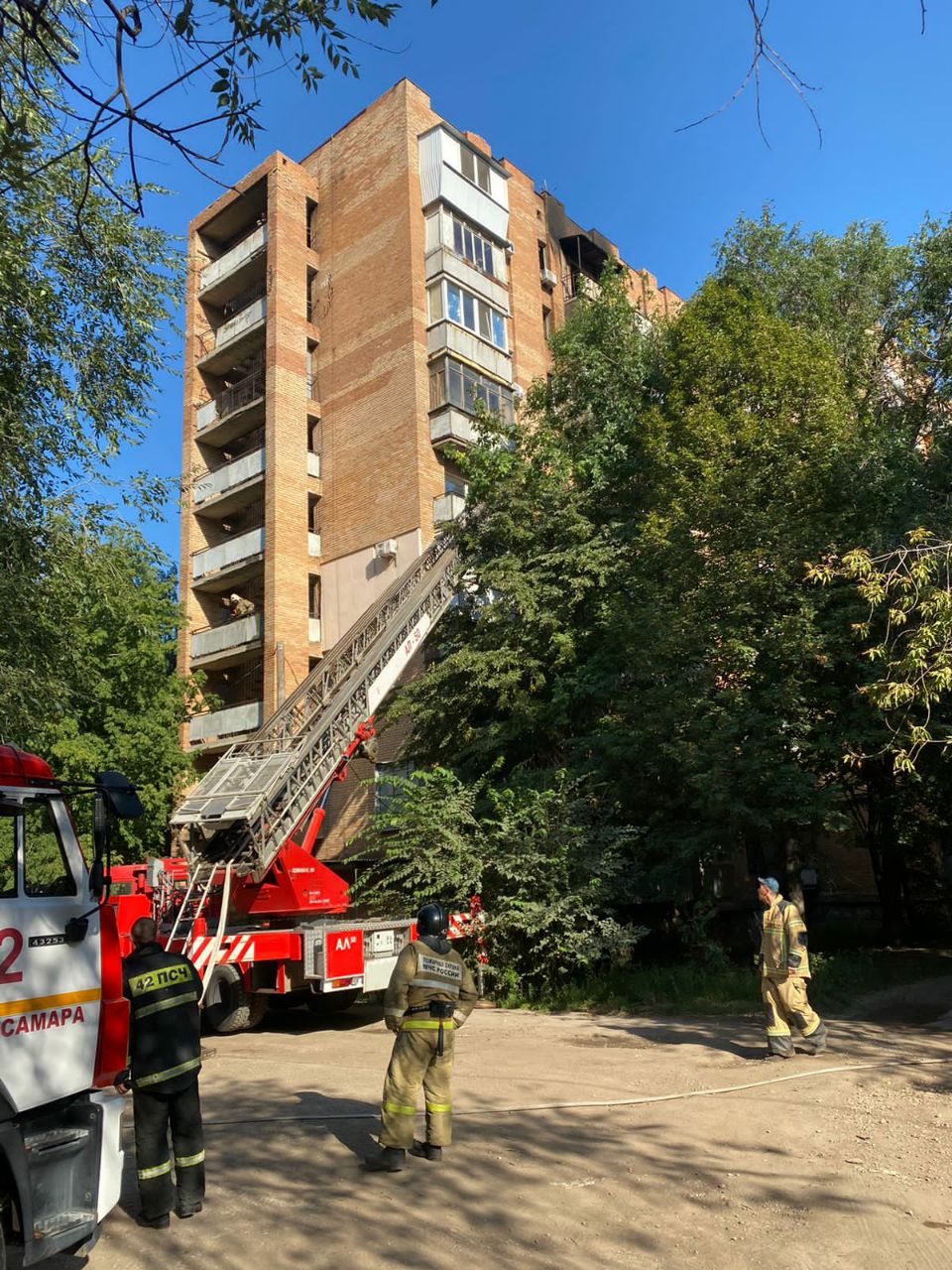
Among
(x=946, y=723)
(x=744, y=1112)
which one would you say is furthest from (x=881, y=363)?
(x=744, y=1112)

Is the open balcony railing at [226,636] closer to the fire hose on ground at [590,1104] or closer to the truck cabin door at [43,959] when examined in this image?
the fire hose on ground at [590,1104]

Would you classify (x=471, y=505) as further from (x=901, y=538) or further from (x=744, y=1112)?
(x=744, y=1112)

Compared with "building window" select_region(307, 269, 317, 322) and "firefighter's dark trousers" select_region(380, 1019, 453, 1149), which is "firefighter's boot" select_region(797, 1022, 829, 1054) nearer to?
"firefighter's dark trousers" select_region(380, 1019, 453, 1149)

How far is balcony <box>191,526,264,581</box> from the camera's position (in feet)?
88.7

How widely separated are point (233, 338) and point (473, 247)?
27.0 ft

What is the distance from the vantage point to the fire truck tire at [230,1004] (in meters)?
11.0

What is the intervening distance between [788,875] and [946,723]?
153 inches

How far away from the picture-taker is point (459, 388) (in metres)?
26.2

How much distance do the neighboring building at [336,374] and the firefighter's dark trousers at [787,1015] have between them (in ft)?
56.2

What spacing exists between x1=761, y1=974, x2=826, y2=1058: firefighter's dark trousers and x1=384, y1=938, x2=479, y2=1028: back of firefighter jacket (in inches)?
159

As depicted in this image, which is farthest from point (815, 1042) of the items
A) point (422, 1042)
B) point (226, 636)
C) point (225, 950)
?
point (226, 636)

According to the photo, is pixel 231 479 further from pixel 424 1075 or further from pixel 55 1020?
pixel 55 1020

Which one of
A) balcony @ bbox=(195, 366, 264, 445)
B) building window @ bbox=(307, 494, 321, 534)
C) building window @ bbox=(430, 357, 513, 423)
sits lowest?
building window @ bbox=(307, 494, 321, 534)

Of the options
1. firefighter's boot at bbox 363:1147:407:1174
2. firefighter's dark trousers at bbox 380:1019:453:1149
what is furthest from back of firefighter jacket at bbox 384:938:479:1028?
firefighter's boot at bbox 363:1147:407:1174
